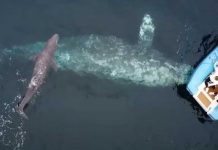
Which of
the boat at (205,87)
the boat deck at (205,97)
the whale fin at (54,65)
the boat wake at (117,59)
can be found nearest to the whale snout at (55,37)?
the boat wake at (117,59)

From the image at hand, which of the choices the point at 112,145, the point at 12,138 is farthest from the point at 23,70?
the point at 112,145

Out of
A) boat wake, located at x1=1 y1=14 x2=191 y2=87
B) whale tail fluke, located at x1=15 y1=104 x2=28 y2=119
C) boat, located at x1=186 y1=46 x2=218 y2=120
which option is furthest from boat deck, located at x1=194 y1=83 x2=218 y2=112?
whale tail fluke, located at x1=15 y1=104 x2=28 y2=119

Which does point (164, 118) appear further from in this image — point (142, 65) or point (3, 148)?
point (3, 148)

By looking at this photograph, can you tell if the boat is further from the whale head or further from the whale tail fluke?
the whale tail fluke

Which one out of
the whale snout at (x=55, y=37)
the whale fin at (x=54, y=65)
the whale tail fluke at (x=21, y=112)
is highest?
the whale snout at (x=55, y=37)

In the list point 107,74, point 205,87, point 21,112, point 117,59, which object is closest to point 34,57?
point 21,112

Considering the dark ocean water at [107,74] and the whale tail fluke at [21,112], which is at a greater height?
the dark ocean water at [107,74]

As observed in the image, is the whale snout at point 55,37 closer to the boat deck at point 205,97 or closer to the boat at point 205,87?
the boat at point 205,87
